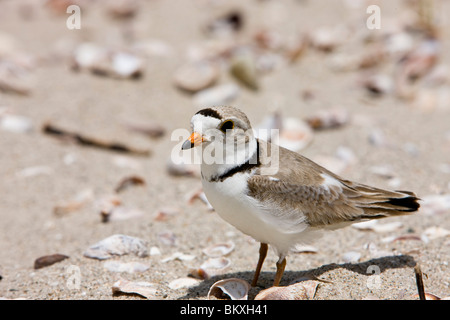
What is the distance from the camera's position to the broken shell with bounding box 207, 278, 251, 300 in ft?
10.3

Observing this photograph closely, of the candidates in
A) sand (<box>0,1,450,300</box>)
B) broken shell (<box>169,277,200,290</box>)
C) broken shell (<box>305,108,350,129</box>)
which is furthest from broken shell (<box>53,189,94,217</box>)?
broken shell (<box>305,108,350,129</box>)

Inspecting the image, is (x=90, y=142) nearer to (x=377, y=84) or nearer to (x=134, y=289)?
(x=134, y=289)

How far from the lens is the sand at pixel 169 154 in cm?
354

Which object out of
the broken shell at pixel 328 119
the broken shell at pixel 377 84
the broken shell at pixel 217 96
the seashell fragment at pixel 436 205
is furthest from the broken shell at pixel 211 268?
the broken shell at pixel 377 84

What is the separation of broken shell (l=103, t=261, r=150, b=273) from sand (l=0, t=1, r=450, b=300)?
4 centimetres

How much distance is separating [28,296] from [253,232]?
1344mm

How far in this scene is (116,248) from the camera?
384 cm

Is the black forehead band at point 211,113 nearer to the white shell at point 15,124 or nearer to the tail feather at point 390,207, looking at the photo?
the tail feather at point 390,207

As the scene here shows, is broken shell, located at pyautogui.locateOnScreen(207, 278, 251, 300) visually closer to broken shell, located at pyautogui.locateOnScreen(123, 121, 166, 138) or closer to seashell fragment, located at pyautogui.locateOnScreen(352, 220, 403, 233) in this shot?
seashell fragment, located at pyautogui.locateOnScreen(352, 220, 403, 233)

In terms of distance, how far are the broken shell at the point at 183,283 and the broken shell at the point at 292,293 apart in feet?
1.71

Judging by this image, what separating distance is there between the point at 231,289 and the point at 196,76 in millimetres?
3748

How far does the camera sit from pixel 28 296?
3.37m
